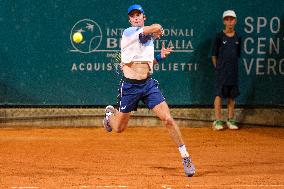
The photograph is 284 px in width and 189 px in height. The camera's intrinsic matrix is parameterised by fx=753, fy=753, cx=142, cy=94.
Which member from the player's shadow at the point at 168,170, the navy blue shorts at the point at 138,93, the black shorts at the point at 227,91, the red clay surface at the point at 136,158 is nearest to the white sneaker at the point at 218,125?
the red clay surface at the point at 136,158

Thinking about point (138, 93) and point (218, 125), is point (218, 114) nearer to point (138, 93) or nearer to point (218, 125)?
point (218, 125)

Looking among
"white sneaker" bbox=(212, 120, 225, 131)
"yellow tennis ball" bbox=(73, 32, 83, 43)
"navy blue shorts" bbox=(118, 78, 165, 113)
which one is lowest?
"white sneaker" bbox=(212, 120, 225, 131)

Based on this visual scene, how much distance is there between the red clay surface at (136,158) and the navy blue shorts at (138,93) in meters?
0.84

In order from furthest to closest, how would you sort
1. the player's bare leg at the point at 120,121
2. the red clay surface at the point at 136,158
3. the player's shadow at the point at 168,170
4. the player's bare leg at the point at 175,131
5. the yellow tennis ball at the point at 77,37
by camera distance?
the yellow tennis ball at the point at 77,37, the player's bare leg at the point at 120,121, the player's shadow at the point at 168,170, the player's bare leg at the point at 175,131, the red clay surface at the point at 136,158

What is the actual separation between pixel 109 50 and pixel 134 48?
4.75 metres

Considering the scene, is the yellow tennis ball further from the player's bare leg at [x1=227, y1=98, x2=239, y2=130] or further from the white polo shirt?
the white polo shirt

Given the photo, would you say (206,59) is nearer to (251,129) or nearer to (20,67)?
(251,129)

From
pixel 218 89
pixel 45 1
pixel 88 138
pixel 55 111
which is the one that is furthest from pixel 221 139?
pixel 45 1

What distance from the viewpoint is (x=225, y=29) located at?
13852 millimetres

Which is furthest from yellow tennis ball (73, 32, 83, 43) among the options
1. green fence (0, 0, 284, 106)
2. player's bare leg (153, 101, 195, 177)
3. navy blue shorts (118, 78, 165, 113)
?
player's bare leg (153, 101, 195, 177)

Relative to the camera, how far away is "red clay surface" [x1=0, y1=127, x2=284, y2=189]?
8.60m

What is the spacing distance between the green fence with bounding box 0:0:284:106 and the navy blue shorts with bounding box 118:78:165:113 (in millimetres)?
4569

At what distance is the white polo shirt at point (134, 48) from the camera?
8.96m

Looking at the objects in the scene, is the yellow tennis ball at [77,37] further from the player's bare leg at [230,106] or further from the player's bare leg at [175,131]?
the player's bare leg at [175,131]
